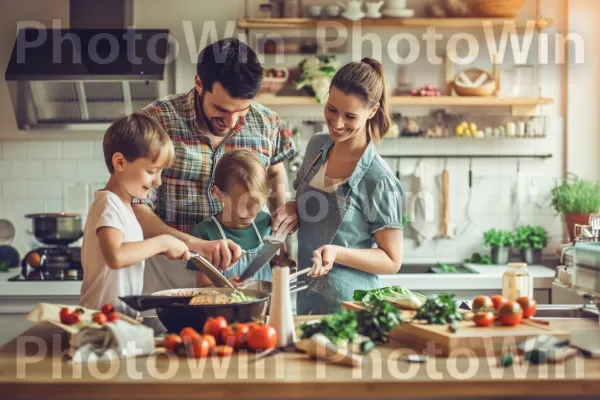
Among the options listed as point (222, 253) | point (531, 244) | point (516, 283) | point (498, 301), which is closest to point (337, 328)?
point (498, 301)

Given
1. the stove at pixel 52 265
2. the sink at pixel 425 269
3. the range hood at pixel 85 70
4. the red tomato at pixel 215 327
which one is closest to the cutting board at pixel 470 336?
the red tomato at pixel 215 327

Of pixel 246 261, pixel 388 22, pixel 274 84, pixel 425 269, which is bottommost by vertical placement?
pixel 425 269

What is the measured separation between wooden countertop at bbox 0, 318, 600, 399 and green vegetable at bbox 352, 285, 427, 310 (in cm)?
50

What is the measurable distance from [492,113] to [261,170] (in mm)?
2747

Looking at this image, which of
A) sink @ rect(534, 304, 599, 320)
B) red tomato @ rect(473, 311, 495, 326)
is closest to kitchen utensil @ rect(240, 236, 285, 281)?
red tomato @ rect(473, 311, 495, 326)

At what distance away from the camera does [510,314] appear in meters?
2.29

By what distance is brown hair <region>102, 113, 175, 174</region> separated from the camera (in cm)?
256

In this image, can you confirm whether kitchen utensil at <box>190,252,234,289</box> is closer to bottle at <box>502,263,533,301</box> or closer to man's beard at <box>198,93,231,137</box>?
man's beard at <box>198,93,231,137</box>

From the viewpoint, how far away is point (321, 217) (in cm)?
303

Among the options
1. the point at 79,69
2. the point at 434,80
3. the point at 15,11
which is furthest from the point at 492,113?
the point at 15,11

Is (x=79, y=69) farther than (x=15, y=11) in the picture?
No

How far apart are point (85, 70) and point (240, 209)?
2.21 meters

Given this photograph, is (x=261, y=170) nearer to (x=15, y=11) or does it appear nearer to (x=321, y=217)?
(x=321, y=217)

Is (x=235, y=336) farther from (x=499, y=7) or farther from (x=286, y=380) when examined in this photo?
(x=499, y=7)
